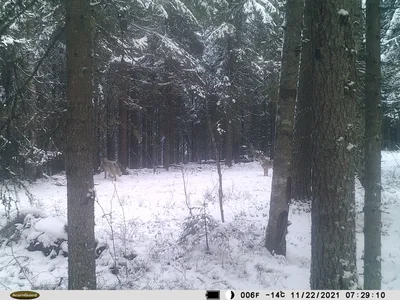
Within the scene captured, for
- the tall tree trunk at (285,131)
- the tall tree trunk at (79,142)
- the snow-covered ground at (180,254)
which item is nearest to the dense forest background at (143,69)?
the tall tree trunk at (79,142)

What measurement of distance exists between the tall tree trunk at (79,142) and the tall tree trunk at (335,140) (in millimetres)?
3075

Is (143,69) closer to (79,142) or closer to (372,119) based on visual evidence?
(79,142)

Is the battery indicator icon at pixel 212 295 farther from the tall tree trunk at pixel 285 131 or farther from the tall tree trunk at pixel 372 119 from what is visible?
the tall tree trunk at pixel 285 131

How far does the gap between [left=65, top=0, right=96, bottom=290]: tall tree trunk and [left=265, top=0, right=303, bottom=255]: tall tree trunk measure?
13.1ft

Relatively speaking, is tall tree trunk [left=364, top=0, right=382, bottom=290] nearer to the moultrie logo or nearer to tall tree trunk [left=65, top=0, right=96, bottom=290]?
tall tree trunk [left=65, top=0, right=96, bottom=290]

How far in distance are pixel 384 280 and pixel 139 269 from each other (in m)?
4.74

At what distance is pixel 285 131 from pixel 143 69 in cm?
379

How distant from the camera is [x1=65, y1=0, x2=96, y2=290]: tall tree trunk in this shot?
4371 mm

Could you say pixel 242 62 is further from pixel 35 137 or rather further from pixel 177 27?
pixel 35 137

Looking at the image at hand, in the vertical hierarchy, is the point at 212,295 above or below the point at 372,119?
below

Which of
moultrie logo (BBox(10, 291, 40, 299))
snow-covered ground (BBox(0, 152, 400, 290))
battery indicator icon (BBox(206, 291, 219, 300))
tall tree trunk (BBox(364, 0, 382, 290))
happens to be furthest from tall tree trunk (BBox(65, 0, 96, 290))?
tall tree trunk (BBox(364, 0, 382, 290))

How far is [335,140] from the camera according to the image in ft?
12.1

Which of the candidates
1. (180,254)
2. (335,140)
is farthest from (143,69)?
(335,140)

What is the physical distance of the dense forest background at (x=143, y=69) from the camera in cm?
516
